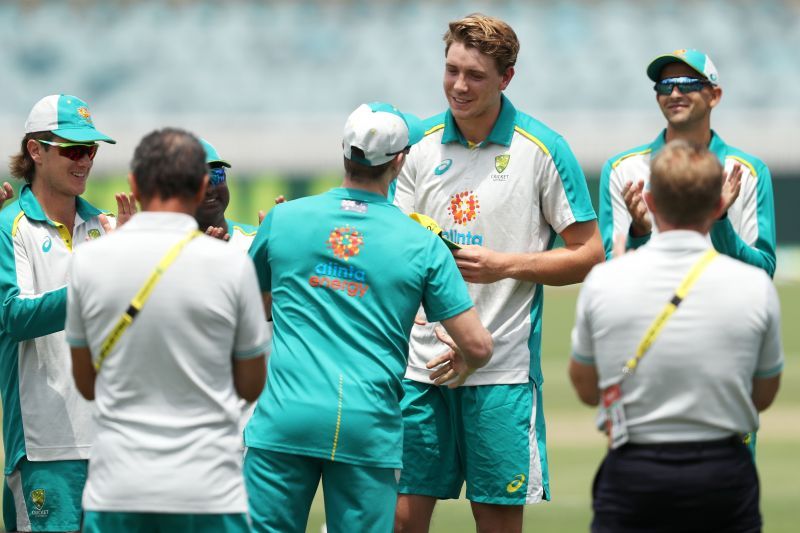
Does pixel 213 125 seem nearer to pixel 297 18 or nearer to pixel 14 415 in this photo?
pixel 297 18

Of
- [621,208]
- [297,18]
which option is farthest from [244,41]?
[621,208]

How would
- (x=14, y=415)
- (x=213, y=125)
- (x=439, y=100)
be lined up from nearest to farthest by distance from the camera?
(x=14, y=415) < (x=213, y=125) < (x=439, y=100)

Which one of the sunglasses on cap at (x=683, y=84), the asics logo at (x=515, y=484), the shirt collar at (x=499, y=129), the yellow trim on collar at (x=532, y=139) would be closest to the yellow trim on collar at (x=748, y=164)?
the sunglasses on cap at (x=683, y=84)

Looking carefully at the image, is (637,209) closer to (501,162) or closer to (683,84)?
(501,162)

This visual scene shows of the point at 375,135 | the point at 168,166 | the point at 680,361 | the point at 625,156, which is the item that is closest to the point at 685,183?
the point at 680,361

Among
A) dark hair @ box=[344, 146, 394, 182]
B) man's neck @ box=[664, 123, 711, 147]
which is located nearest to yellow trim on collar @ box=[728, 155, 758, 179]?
man's neck @ box=[664, 123, 711, 147]

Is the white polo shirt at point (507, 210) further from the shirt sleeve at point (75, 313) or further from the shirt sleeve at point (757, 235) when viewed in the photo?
the shirt sleeve at point (75, 313)

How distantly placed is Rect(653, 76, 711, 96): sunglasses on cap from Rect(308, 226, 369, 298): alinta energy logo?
6.20 feet

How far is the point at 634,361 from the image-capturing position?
3.87 metres

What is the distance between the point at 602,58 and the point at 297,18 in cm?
700

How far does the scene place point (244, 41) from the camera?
2884cm

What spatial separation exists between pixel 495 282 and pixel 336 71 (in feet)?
76.6

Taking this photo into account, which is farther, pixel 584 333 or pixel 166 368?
pixel 584 333

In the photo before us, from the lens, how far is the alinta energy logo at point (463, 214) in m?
5.66
